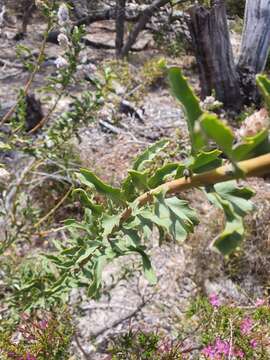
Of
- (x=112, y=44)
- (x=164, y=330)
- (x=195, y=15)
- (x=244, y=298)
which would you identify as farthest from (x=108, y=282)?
(x=112, y=44)

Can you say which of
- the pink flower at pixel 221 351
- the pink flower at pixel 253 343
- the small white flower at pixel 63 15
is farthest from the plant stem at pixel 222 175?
the pink flower at pixel 253 343

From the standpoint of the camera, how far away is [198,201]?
3.46 meters

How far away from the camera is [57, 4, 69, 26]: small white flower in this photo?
1.75 metres

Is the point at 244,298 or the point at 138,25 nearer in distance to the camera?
the point at 244,298

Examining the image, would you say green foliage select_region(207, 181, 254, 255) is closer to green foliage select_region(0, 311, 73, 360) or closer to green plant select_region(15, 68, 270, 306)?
green plant select_region(15, 68, 270, 306)

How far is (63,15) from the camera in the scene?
177 centimetres

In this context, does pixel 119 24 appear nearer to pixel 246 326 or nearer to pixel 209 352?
pixel 246 326

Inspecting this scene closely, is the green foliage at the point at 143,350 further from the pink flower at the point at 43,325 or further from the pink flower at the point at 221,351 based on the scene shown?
the pink flower at the point at 43,325

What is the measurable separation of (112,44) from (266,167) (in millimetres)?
6250

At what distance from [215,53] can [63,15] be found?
2965 mm

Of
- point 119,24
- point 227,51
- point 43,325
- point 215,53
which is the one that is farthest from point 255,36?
point 43,325

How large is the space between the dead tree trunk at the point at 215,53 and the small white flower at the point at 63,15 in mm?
2498

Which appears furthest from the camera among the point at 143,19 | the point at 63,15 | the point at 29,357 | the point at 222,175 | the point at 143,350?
the point at 143,19

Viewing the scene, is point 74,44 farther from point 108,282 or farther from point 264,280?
point 264,280
